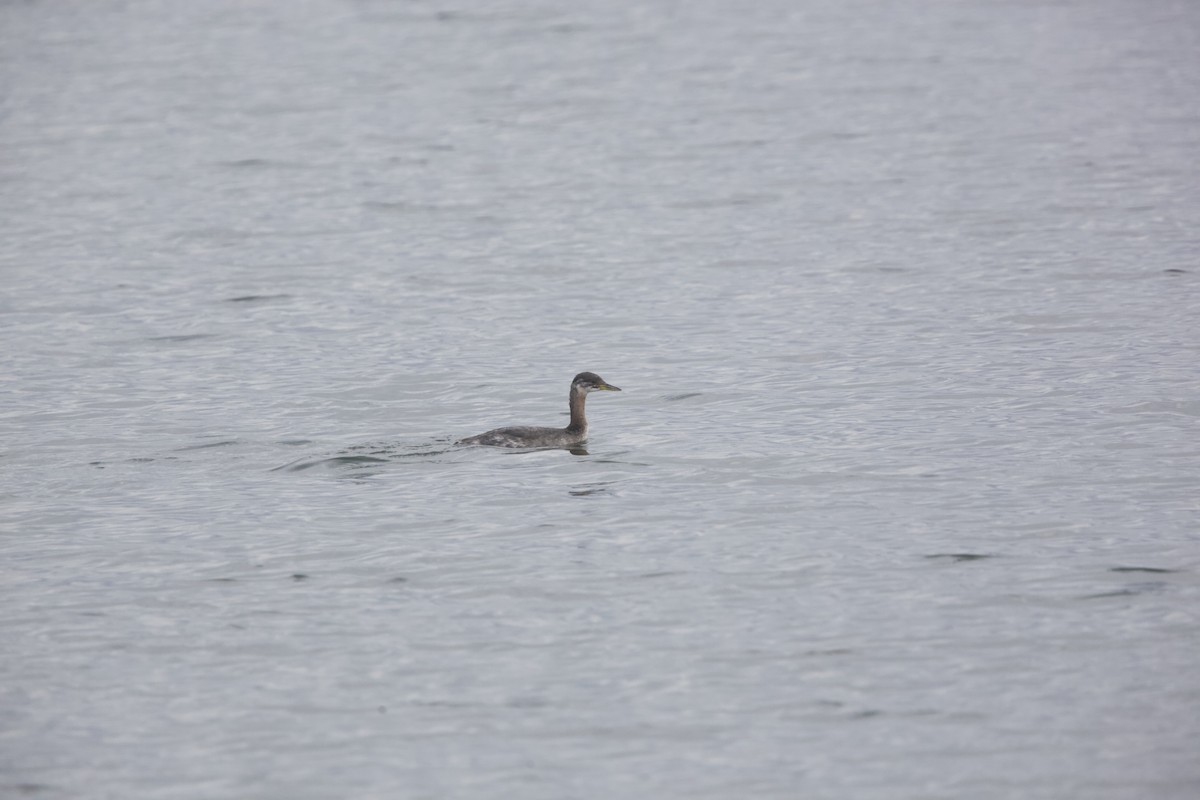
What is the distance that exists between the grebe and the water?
0.27 m

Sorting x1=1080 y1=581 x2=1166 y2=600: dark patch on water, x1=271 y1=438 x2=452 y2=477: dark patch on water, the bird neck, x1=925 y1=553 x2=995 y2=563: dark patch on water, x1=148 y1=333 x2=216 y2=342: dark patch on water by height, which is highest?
x1=148 y1=333 x2=216 y2=342: dark patch on water

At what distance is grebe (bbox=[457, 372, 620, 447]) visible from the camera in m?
18.6

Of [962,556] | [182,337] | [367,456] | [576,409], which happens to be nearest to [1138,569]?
[962,556]

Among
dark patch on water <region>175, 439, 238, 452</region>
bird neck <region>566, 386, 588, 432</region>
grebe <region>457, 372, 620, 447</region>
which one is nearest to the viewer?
grebe <region>457, 372, 620, 447</region>

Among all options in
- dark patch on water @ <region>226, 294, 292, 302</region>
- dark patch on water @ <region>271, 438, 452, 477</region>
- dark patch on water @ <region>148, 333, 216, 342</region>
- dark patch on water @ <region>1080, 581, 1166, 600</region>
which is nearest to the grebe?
dark patch on water @ <region>271, 438, 452, 477</region>

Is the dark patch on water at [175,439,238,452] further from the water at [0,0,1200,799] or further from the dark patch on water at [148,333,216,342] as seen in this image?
the dark patch on water at [148,333,216,342]

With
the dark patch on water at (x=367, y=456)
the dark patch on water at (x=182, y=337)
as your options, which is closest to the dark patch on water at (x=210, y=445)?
the dark patch on water at (x=367, y=456)

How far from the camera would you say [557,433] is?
18891mm

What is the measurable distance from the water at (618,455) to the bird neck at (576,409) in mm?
556

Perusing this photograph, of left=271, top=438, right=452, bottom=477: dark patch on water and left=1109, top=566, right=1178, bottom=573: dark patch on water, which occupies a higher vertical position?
left=271, top=438, right=452, bottom=477: dark patch on water

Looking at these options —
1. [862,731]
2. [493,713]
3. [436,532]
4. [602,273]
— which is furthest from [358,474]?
[602,273]

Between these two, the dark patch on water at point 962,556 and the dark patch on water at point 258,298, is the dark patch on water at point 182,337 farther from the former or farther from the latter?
the dark patch on water at point 962,556

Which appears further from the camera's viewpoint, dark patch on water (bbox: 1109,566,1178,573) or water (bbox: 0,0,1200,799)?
dark patch on water (bbox: 1109,566,1178,573)

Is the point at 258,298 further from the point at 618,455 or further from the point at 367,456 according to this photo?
the point at 618,455
